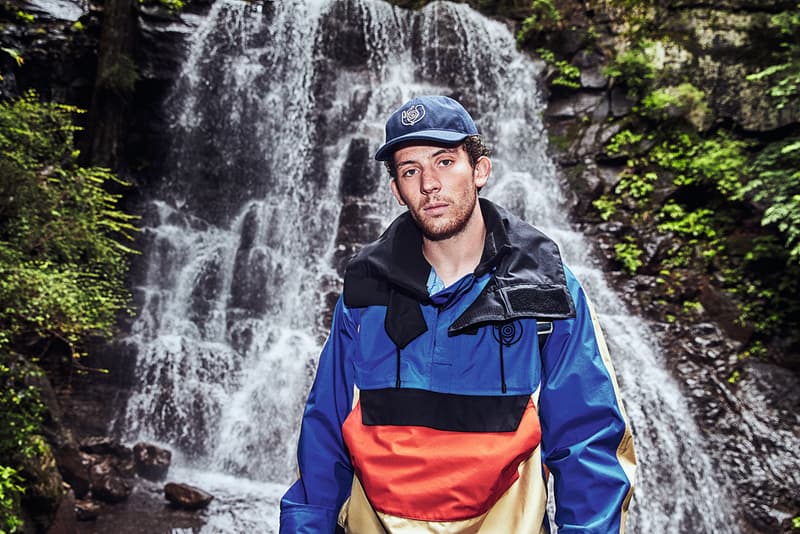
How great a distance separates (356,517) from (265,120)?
12.3 m

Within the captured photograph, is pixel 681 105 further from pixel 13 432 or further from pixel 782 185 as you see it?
pixel 13 432

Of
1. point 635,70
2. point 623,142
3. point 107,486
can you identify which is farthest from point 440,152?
point 635,70

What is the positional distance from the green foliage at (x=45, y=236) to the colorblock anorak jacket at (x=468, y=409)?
5.28m

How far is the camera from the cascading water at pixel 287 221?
27.5 ft

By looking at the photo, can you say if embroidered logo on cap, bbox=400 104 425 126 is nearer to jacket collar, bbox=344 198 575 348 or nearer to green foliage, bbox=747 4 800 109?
jacket collar, bbox=344 198 575 348

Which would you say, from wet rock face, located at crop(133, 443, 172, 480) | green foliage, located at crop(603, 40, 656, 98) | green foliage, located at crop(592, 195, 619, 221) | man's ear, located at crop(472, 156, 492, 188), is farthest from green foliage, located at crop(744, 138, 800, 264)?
wet rock face, located at crop(133, 443, 172, 480)

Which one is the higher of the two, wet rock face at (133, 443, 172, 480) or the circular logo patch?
the circular logo patch

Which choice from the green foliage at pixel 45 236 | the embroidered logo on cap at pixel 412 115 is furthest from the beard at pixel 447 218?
the green foliage at pixel 45 236

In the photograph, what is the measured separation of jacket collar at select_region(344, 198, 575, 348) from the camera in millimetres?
1850

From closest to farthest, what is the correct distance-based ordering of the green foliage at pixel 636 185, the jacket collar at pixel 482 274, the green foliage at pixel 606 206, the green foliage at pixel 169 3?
the jacket collar at pixel 482 274, the green foliage at pixel 606 206, the green foliage at pixel 636 185, the green foliage at pixel 169 3

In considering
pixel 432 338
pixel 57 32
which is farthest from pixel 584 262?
pixel 57 32

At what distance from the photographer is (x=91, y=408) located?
9336mm

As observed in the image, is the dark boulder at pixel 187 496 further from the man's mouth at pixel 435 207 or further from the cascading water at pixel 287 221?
the man's mouth at pixel 435 207

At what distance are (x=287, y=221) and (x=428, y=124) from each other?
10.1 meters
